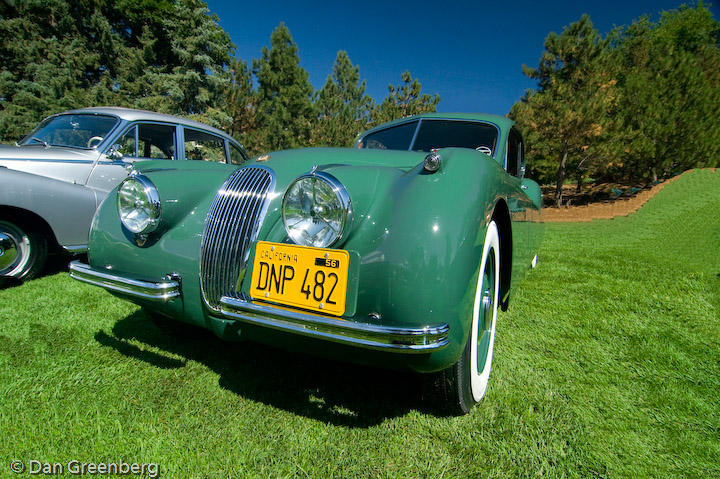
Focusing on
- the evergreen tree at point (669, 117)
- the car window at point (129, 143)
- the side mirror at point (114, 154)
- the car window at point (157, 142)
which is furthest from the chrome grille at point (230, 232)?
the evergreen tree at point (669, 117)

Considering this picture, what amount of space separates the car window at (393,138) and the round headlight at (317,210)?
1480 millimetres

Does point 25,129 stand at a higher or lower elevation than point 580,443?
higher

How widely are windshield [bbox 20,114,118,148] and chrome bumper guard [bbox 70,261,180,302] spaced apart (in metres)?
2.83

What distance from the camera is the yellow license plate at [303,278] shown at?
1.16 meters

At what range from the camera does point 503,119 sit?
266cm

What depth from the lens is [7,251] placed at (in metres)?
3.05

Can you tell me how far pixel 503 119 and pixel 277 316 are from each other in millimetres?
2352

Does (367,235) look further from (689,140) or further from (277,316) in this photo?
(689,140)

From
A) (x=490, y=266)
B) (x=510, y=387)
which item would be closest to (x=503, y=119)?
(x=490, y=266)

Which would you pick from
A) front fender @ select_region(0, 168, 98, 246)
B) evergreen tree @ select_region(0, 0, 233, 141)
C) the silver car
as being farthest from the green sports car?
evergreen tree @ select_region(0, 0, 233, 141)

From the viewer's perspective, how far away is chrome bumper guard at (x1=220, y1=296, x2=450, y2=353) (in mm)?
1050

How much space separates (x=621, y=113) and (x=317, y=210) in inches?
618

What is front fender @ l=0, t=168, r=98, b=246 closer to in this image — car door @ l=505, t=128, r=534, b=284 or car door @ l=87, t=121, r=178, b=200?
car door @ l=87, t=121, r=178, b=200

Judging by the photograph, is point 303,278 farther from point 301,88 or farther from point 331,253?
point 301,88
